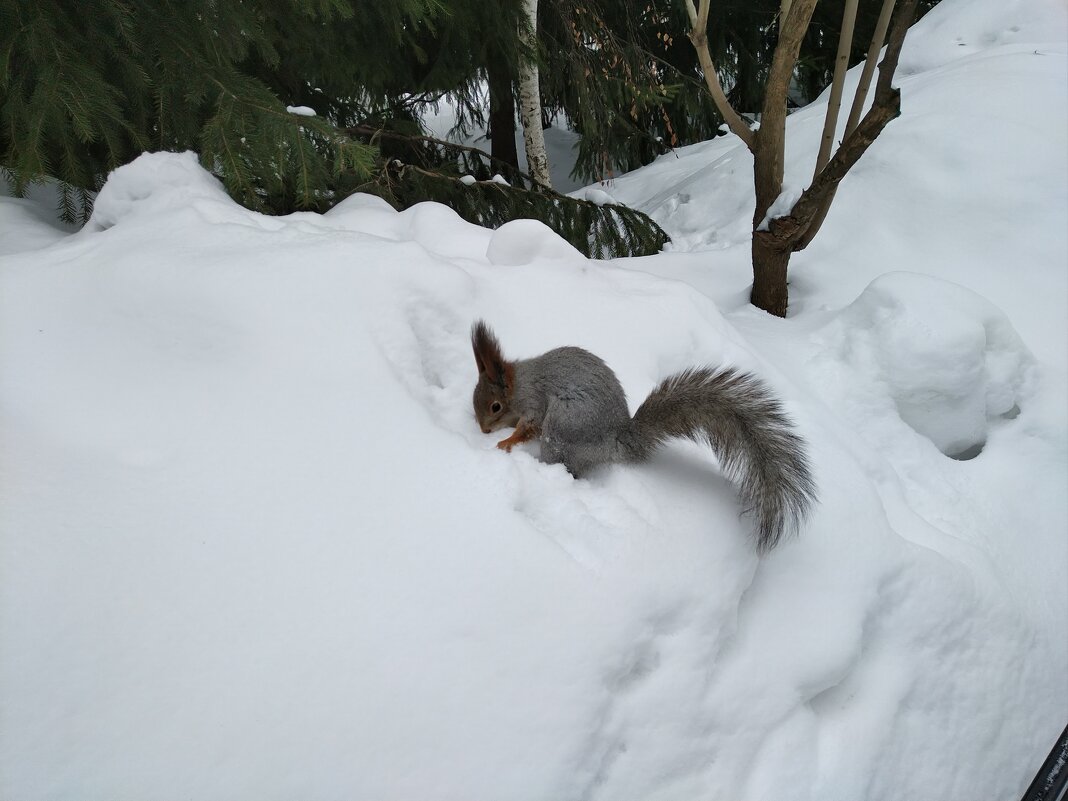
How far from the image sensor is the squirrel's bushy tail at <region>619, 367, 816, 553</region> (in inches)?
58.7

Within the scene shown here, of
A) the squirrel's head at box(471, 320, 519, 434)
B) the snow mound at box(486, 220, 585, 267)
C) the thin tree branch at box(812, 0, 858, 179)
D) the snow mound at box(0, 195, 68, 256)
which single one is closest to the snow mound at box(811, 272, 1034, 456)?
A: the thin tree branch at box(812, 0, 858, 179)

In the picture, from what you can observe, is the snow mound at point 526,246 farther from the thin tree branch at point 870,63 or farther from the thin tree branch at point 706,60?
the thin tree branch at point 870,63

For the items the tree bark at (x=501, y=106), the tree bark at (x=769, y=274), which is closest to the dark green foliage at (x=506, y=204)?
the tree bark at (x=501, y=106)

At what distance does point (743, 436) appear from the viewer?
1.53 meters

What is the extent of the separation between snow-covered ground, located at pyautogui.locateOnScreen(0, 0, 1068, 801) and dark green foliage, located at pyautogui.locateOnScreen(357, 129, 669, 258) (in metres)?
1.13

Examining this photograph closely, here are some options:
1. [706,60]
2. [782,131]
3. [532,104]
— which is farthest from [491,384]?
[532,104]

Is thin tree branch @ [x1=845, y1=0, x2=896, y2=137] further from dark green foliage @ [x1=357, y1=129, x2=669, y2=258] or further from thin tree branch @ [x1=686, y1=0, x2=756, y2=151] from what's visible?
dark green foliage @ [x1=357, y1=129, x2=669, y2=258]

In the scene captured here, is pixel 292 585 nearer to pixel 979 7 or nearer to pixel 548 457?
pixel 548 457

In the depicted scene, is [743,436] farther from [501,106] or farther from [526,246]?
[501,106]

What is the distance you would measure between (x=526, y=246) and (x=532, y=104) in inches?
97.8

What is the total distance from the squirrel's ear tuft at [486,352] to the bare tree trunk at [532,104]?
127 inches

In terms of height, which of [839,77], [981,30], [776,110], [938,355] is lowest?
[938,355]

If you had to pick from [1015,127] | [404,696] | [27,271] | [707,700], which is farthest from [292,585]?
[1015,127]

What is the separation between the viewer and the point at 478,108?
215 inches
